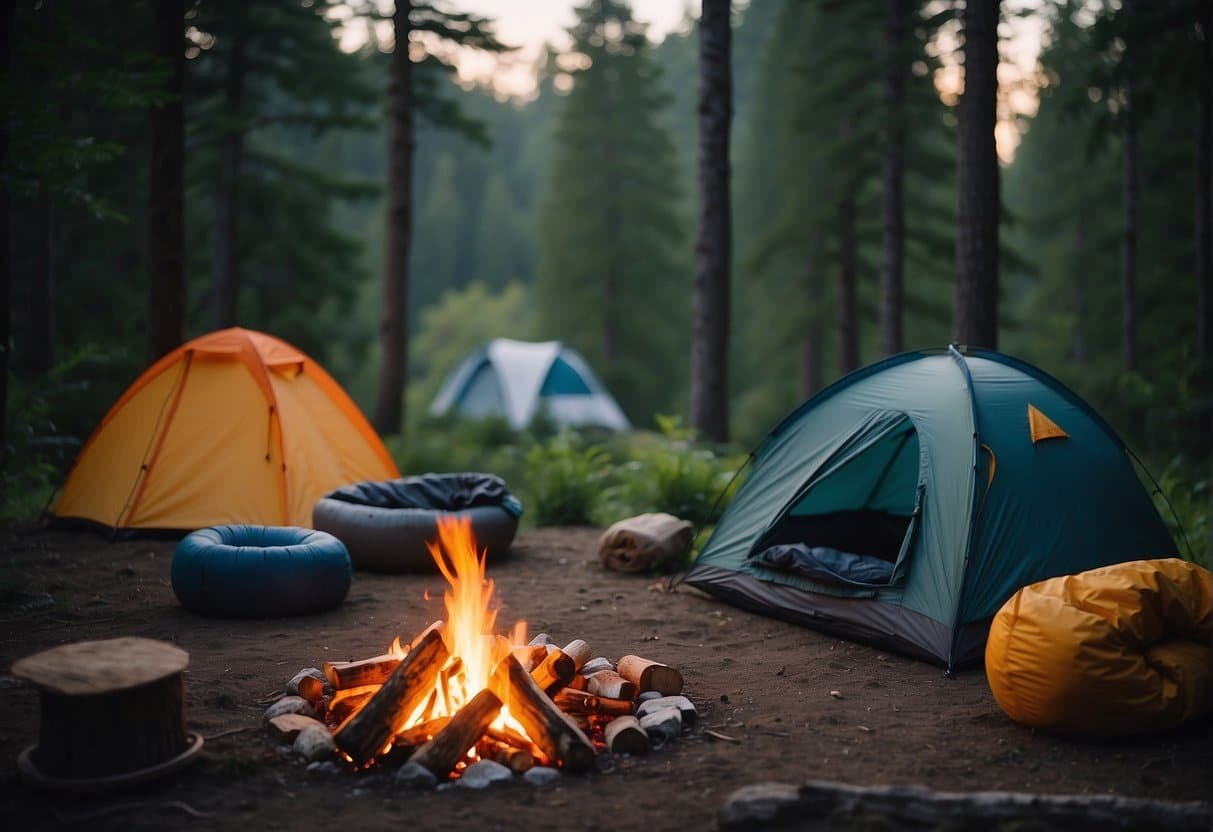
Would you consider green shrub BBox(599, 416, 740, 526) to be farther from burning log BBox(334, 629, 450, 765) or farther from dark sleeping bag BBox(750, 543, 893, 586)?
burning log BBox(334, 629, 450, 765)

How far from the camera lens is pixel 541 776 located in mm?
3787

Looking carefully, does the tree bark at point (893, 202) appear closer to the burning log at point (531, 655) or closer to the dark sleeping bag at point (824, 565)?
the dark sleeping bag at point (824, 565)

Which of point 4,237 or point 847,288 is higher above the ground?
point 847,288

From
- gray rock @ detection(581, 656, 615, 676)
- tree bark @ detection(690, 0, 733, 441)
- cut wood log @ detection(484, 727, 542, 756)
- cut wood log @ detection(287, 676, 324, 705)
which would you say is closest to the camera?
cut wood log @ detection(484, 727, 542, 756)

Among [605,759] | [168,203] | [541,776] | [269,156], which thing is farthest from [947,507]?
[269,156]

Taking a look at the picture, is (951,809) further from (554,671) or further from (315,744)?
(315,744)

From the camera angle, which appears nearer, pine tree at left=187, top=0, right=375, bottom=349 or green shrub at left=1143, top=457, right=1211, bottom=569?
green shrub at left=1143, top=457, right=1211, bottom=569

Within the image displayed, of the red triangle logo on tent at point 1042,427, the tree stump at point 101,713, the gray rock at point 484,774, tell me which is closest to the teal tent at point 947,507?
the red triangle logo on tent at point 1042,427

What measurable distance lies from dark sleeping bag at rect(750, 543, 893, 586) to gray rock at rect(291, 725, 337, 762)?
10.4 ft

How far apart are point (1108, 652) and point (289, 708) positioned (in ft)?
11.3

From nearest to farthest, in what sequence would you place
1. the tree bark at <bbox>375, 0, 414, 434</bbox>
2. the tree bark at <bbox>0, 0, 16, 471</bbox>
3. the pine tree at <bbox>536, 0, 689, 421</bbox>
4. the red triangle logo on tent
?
1. the red triangle logo on tent
2. the tree bark at <bbox>0, 0, 16, 471</bbox>
3. the tree bark at <bbox>375, 0, 414, 434</bbox>
4. the pine tree at <bbox>536, 0, 689, 421</bbox>

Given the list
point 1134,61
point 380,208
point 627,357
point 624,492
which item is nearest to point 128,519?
point 624,492

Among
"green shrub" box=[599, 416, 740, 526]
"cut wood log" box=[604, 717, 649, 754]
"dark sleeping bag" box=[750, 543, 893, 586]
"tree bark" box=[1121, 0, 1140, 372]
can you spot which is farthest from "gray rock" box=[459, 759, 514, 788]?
"tree bark" box=[1121, 0, 1140, 372]

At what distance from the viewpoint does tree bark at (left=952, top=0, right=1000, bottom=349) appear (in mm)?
7934
